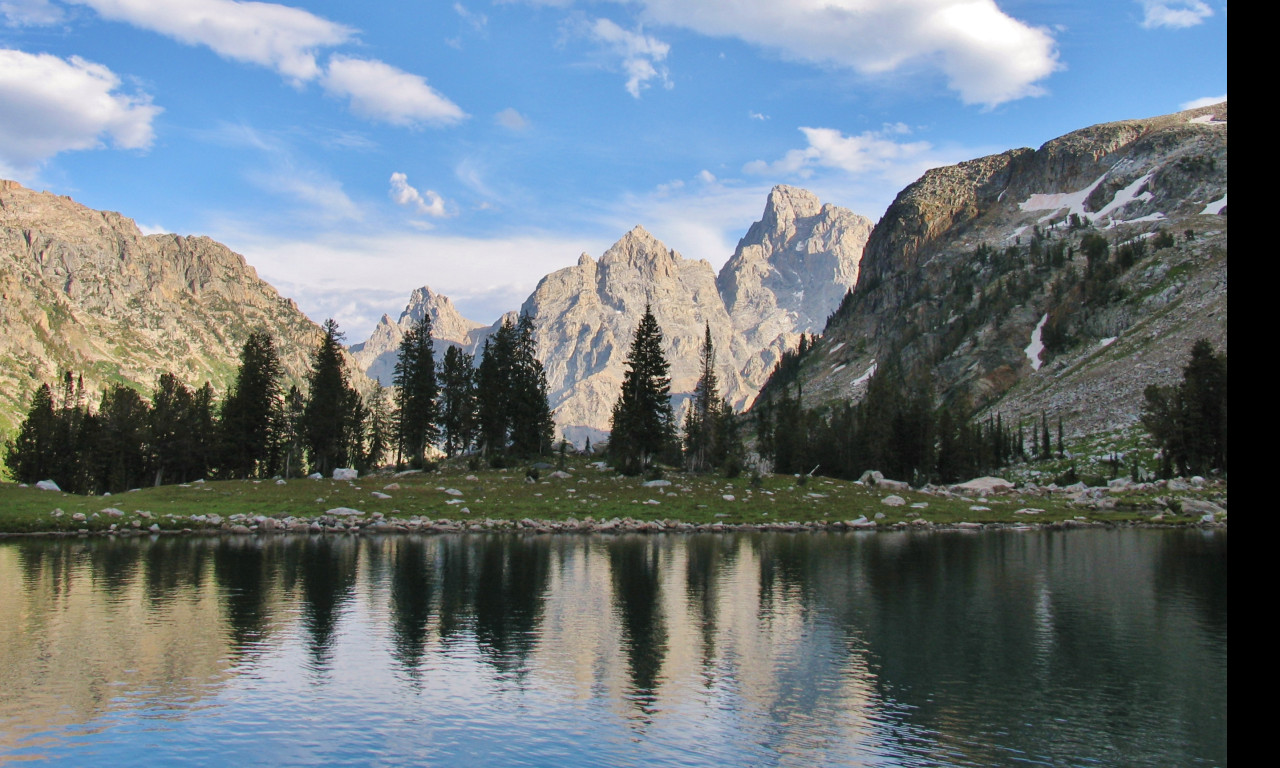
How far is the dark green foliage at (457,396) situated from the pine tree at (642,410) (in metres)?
26.0

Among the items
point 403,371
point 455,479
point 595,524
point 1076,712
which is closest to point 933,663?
point 1076,712

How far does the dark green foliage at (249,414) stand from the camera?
340 feet

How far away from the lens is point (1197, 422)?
10819cm

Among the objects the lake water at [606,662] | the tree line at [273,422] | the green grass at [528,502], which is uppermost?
the tree line at [273,422]

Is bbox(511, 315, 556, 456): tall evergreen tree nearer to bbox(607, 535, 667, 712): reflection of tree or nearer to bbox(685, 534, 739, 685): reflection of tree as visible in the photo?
bbox(685, 534, 739, 685): reflection of tree

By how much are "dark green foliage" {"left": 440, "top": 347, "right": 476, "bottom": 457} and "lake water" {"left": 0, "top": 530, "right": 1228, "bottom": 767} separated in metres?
64.5

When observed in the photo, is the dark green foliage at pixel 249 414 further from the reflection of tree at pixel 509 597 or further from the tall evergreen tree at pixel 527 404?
the reflection of tree at pixel 509 597

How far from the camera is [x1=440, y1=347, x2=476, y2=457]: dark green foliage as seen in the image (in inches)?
4670

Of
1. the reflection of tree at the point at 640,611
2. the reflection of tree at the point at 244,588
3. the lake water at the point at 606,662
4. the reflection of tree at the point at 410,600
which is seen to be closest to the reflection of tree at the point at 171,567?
the lake water at the point at 606,662

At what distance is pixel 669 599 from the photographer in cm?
4200


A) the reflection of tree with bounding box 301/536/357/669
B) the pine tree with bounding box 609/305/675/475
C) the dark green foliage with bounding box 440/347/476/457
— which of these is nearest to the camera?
the reflection of tree with bounding box 301/536/357/669

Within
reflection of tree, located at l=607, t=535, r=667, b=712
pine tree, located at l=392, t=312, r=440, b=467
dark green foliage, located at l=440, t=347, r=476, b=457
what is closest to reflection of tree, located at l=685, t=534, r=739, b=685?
reflection of tree, located at l=607, t=535, r=667, b=712

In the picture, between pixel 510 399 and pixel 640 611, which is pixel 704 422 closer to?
pixel 510 399

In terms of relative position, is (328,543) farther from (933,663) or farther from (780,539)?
(933,663)
